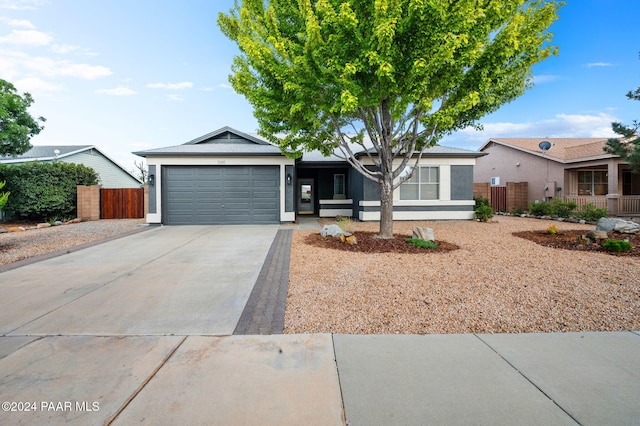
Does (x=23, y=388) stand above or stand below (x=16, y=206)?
below

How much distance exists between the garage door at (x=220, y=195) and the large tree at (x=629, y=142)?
12862 millimetres

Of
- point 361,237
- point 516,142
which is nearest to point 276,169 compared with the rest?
point 361,237

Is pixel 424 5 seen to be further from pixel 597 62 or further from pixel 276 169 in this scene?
pixel 597 62

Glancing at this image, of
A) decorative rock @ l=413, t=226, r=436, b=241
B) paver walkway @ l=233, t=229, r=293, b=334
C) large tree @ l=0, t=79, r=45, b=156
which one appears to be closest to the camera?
paver walkway @ l=233, t=229, r=293, b=334

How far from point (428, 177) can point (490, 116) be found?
5105mm

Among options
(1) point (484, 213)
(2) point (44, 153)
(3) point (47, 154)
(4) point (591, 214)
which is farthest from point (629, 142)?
(2) point (44, 153)

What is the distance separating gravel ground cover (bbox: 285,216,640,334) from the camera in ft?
11.4

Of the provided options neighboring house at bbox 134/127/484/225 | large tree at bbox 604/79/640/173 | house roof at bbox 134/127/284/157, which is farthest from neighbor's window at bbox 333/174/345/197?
large tree at bbox 604/79/640/173

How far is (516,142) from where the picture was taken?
22031mm

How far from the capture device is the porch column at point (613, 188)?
15438mm

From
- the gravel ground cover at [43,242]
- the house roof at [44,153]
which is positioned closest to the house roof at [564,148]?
the gravel ground cover at [43,242]

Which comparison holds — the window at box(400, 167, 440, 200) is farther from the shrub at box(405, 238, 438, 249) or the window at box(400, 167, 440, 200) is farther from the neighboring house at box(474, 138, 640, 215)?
the neighboring house at box(474, 138, 640, 215)

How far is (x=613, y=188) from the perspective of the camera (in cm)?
1557

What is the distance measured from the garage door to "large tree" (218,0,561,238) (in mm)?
5130
